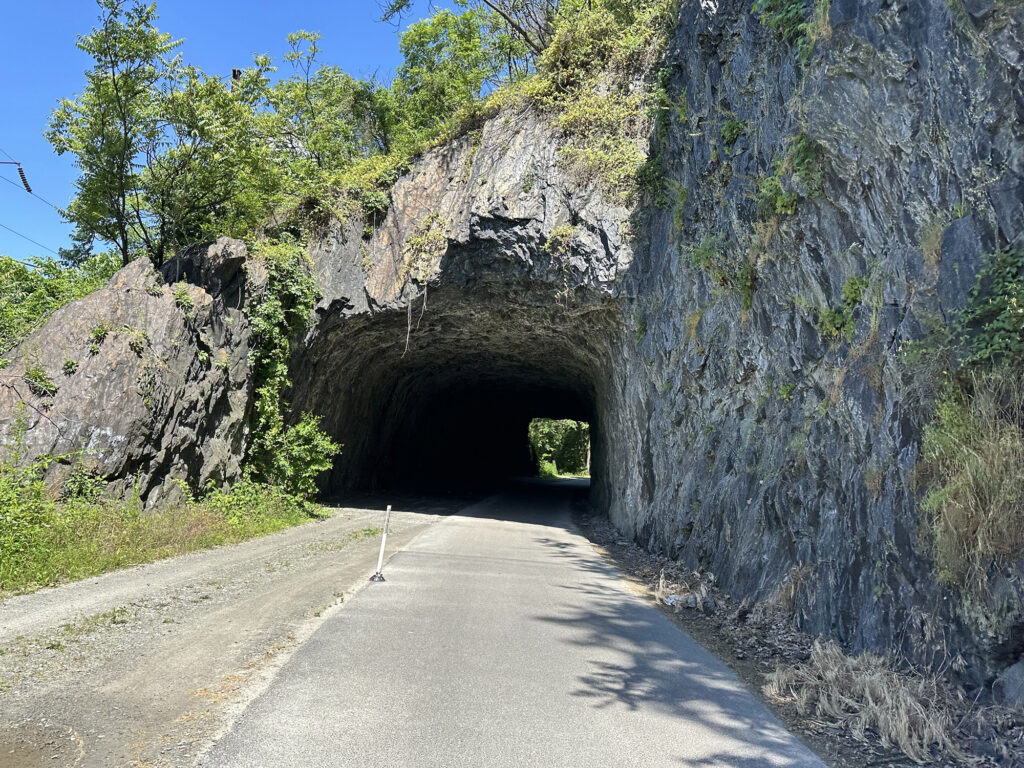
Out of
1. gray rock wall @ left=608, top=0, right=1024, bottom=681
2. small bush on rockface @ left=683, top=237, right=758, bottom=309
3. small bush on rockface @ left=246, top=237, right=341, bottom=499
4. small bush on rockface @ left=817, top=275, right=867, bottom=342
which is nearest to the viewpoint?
gray rock wall @ left=608, top=0, right=1024, bottom=681

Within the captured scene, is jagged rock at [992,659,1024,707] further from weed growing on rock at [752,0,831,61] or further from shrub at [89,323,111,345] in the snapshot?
shrub at [89,323,111,345]

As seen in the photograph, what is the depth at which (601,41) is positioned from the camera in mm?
15641

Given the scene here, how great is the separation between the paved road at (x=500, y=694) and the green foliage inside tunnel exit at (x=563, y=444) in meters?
56.0

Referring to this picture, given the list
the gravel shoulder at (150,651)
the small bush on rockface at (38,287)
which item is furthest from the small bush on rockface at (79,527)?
the small bush on rockface at (38,287)

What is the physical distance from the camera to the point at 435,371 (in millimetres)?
25406

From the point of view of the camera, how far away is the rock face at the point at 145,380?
10859 mm

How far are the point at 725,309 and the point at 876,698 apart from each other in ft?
20.7

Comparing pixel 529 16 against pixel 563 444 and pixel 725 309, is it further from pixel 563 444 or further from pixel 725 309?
pixel 563 444

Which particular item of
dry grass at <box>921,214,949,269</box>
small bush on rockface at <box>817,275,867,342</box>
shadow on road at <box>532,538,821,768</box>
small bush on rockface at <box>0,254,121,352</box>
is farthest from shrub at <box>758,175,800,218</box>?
small bush on rockface at <box>0,254,121,352</box>

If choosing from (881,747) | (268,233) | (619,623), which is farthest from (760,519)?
(268,233)

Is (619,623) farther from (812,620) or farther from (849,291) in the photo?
(849,291)

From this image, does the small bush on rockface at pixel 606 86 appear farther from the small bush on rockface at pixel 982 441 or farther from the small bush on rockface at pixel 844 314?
the small bush on rockface at pixel 982 441

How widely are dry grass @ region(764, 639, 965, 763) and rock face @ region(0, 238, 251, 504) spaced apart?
1111cm

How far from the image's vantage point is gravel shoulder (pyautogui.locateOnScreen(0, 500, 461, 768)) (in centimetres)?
383
